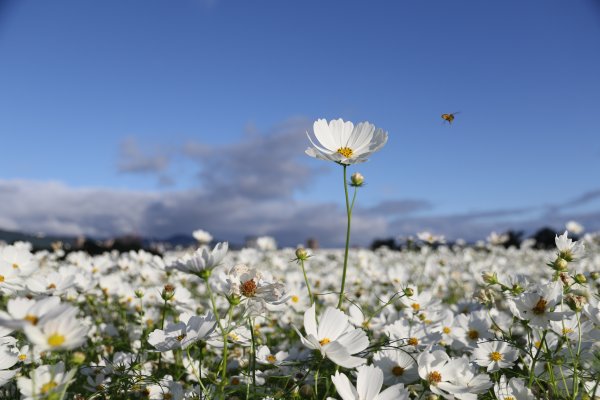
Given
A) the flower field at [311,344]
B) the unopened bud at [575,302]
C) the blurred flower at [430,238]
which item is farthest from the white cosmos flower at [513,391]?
the blurred flower at [430,238]

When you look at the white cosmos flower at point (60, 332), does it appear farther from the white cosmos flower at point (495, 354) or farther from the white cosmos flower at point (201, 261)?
the white cosmos flower at point (495, 354)

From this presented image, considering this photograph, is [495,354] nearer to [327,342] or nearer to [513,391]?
[513,391]

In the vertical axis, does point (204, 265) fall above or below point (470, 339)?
above

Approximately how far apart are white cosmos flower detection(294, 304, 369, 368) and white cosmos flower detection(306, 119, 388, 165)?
46 cm

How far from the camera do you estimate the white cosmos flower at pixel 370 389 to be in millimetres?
1164

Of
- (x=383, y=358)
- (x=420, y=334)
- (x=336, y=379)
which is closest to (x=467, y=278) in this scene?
(x=420, y=334)

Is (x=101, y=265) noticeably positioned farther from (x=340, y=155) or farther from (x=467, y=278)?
(x=467, y=278)

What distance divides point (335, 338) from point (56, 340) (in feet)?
2.18

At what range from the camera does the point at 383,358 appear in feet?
5.06

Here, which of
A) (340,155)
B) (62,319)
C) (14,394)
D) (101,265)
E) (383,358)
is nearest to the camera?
(62,319)

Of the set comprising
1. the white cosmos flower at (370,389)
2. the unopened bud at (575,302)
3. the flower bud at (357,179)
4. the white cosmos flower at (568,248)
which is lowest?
the white cosmos flower at (370,389)

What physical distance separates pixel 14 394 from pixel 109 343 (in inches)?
25.2

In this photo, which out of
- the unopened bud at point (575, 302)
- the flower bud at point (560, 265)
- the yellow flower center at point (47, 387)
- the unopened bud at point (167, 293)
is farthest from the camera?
the unopened bud at point (167, 293)

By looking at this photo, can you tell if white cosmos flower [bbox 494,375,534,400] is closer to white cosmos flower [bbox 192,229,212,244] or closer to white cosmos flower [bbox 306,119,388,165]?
white cosmos flower [bbox 306,119,388,165]
